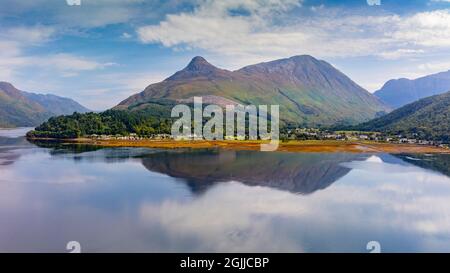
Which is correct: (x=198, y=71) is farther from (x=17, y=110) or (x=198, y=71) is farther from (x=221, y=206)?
(x=221, y=206)

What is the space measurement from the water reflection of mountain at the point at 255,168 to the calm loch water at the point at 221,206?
0.31 feet

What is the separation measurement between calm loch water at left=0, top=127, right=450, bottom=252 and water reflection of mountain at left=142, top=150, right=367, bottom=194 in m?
0.09

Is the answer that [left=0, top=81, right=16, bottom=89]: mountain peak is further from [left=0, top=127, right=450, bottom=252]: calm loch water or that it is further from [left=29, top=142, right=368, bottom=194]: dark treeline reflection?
[left=0, top=127, right=450, bottom=252]: calm loch water

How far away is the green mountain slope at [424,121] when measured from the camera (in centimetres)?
4625

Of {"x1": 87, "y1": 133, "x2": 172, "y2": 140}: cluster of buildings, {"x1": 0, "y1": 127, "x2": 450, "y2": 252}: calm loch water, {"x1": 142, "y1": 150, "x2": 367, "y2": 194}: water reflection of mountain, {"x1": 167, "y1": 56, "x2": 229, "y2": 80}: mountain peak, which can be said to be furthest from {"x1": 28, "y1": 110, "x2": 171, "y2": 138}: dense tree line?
{"x1": 167, "y1": 56, "x2": 229, "y2": 80}: mountain peak

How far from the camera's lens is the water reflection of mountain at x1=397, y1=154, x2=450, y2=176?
2662 centimetres

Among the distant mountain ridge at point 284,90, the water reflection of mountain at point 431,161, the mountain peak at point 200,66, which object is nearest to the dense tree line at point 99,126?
the distant mountain ridge at point 284,90

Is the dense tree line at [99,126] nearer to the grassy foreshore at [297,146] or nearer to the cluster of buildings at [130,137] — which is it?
the cluster of buildings at [130,137]

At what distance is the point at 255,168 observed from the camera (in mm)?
25109

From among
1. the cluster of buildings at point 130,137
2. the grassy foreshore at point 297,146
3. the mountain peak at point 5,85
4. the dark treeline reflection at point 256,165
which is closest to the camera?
the dark treeline reflection at point 256,165

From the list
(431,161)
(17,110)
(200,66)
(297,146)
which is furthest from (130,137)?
(17,110)

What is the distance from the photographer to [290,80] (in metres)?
142

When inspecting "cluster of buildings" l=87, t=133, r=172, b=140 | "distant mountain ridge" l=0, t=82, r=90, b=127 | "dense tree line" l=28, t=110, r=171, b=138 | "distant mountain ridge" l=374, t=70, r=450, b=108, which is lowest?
"cluster of buildings" l=87, t=133, r=172, b=140
